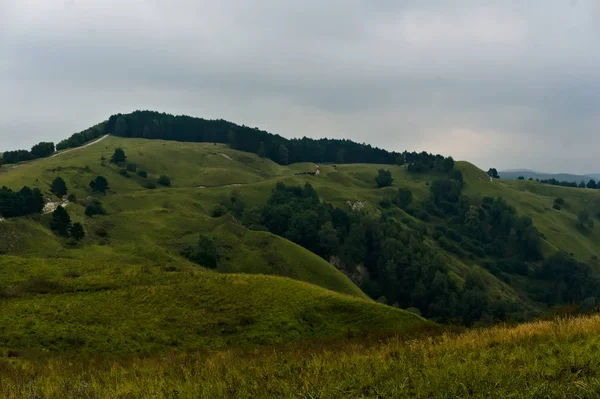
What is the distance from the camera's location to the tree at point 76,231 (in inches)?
3046

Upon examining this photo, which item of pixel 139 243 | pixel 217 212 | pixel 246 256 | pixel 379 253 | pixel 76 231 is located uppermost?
pixel 217 212

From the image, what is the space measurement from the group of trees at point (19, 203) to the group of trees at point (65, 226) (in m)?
7.53

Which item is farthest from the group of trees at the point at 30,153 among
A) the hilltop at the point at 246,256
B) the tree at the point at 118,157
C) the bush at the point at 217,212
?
the bush at the point at 217,212

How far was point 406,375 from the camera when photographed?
925 centimetres

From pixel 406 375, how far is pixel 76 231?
269ft

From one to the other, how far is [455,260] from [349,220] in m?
50.3

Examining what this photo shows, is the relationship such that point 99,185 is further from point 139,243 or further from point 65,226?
point 139,243

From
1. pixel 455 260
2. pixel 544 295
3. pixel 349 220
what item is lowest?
pixel 544 295

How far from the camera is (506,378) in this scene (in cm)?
859

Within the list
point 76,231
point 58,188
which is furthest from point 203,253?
point 58,188

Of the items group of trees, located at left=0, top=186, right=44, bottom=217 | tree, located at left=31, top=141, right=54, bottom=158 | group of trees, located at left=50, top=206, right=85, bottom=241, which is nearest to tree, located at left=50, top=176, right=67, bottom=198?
group of trees, located at left=0, top=186, right=44, bottom=217

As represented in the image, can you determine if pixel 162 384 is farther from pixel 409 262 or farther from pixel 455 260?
pixel 455 260

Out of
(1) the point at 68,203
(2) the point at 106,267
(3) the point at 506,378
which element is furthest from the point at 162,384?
(1) the point at 68,203

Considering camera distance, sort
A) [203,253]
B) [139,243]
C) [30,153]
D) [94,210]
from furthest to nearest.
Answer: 1. [30,153]
2. [94,210]
3. [139,243]
4. [203,253]
